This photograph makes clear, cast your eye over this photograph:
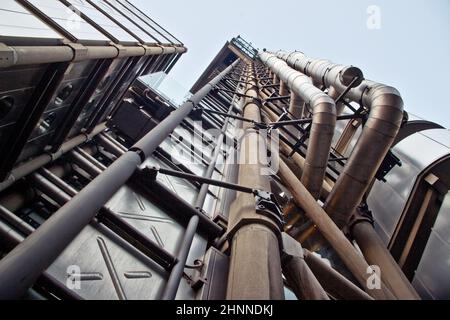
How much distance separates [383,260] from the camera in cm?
391

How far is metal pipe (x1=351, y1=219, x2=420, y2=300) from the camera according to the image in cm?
344

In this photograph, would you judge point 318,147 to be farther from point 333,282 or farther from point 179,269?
point 179,269

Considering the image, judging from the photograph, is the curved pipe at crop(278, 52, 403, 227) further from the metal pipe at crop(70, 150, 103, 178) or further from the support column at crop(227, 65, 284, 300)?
the metal pipe at crop(70, 150, 103, 178)

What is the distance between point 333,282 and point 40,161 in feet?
14.7

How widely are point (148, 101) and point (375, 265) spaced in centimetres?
537

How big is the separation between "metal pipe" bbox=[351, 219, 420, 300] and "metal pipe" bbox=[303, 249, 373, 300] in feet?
1.98

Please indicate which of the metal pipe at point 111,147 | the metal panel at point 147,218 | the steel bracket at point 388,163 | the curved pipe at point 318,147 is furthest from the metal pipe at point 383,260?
the metal pipe at point 111,147

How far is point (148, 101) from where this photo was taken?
6637 millimetres

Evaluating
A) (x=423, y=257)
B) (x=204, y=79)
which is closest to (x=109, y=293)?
(x=423, y=257)

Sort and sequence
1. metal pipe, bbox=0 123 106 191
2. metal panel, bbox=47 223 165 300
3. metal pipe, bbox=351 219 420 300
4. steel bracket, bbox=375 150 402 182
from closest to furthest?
metal panel, bbox=47 223 165 300, metal pipe, bbox=351 219 420 300, metal pipe, bbox=0 123 106 191, steel bracket, bbox=375 150 402 182

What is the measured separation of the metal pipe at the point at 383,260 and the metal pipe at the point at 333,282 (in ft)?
1.98

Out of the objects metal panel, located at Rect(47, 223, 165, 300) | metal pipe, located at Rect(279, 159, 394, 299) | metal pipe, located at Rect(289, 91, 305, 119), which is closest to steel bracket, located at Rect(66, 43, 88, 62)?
metal panel, located at Rect(47, 223, 165, 300)

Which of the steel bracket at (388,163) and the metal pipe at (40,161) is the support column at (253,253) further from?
the metal pipe at (40,161)
